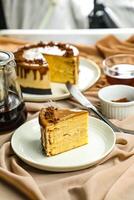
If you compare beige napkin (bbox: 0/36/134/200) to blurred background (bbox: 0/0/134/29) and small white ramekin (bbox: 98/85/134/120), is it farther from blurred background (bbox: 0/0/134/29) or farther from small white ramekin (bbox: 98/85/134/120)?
blurred background (bbox: 0/0/134/29)

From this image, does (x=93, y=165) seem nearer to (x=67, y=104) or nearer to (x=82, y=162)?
(x=82, y=162)

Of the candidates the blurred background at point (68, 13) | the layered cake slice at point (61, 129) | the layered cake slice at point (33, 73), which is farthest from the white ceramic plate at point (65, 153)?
the blurred background at point (68, 13)

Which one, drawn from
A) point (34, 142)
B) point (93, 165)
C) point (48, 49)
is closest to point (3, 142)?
point (34, 142)

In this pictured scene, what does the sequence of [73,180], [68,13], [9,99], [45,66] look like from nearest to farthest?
[73,180]
[9,99]
[45,66]
[68,13]

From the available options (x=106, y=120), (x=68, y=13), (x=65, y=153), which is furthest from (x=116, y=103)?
(x=68, y=13)

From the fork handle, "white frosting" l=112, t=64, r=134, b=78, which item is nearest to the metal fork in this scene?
the fork handle

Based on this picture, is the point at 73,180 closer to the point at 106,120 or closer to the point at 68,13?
the point at 106,120
